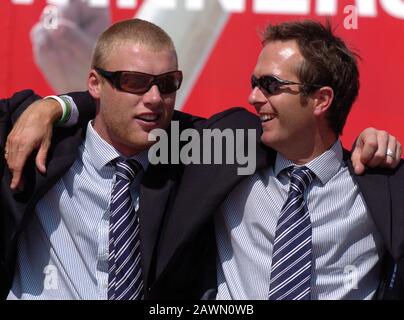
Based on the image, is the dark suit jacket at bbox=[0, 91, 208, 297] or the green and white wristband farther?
the green and white wristband

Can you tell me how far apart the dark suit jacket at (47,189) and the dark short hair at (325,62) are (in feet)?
1.87

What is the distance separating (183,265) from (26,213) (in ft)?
1.83

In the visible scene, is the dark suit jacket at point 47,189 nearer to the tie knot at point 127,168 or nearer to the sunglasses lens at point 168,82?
the tie knot at point 127,168

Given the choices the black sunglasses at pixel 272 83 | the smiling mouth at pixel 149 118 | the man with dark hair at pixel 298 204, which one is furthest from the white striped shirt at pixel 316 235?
the smiling mouth at pixel 149 118

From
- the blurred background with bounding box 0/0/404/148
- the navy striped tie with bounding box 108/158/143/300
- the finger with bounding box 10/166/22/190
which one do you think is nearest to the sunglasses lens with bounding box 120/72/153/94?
the navy striped tie with bounding box 108/158/143/300

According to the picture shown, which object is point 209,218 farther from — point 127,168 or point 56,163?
point 56,163

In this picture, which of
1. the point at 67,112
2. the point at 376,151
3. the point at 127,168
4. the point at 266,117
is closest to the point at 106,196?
A: the point at 127,168

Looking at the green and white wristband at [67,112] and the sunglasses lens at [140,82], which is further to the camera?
the green and white wristband at [67,112]

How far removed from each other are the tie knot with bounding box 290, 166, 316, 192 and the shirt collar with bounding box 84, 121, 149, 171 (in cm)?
52

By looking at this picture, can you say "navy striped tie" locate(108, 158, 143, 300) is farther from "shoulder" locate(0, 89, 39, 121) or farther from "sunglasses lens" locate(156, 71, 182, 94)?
"shoulder" locate(0, 89, 39, 121)

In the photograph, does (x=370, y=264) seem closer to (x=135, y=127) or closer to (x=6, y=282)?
(x=135, y=127)

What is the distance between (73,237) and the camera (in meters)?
2.61

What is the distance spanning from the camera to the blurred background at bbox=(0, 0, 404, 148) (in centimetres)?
355

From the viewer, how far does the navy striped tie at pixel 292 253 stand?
2500 millimetres
